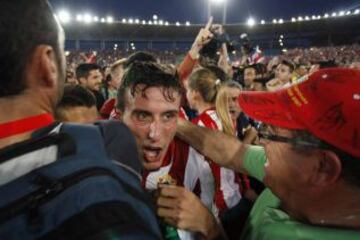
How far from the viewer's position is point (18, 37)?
93 centimetres

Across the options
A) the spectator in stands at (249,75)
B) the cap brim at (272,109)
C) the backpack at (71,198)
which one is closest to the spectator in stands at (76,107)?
the cap brim at (272,109)

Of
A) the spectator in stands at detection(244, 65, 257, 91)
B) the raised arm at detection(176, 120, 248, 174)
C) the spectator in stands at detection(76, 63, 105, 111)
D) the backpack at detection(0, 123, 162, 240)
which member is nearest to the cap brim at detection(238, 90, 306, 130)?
the raised arm at detection(176, 120, 248, 174)

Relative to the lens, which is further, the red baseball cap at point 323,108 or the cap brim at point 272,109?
the cap brim at point 272,109

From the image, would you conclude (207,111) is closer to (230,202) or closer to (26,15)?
(230,202)

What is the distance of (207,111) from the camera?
13.2 feet

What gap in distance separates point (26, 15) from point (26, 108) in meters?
0.21

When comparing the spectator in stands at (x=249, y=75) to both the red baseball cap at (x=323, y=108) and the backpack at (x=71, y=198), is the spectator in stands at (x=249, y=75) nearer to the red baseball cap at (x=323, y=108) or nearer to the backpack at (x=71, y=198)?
the red baseball cap at (x=323, y=108)

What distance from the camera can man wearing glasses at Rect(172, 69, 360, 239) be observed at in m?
1.37

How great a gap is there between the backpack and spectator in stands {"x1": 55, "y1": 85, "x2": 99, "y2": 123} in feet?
5.81

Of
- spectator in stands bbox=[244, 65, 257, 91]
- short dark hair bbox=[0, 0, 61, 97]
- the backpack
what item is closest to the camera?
the backpack

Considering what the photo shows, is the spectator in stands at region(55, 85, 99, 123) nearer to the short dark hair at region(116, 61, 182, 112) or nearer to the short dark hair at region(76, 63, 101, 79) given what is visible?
the short dark hair at region(116, 61, 182, 112)

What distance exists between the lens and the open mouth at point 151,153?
238 centimetres

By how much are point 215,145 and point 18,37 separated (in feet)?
5.62

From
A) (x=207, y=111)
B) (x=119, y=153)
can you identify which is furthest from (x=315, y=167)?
(x=207, y=111)
